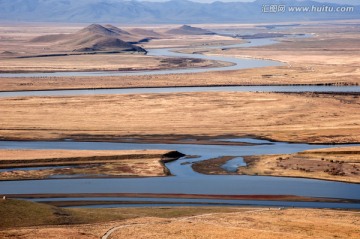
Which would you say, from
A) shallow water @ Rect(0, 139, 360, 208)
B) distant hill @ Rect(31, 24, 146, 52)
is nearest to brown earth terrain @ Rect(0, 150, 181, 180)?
shallow water @ Rect(0, 139, 360, 208)

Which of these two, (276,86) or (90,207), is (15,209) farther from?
(276,86)

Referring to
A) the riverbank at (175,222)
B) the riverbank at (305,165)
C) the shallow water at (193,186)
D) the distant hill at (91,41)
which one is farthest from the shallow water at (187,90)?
the distant hill at (91,41)

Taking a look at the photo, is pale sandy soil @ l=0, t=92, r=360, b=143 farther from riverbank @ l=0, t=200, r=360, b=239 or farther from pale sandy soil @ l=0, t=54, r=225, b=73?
pale sandy soil @ l=0, t=54, r=225, b=73

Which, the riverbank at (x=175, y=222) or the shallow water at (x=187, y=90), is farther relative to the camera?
the shallow water at (x=187, y=90)

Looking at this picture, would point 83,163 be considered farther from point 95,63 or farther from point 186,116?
point 95,63

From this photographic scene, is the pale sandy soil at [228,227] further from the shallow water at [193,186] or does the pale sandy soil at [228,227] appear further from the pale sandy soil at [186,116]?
the pale sandy soil at [186,116]
